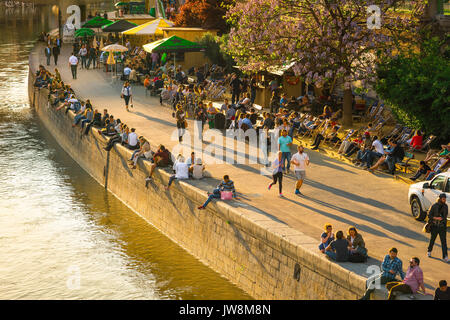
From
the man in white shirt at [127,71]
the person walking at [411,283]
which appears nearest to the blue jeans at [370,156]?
the person walking at [411,283]

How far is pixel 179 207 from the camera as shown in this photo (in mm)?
21766

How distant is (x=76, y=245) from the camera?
77.1 ft

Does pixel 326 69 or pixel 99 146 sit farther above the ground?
pixel 326 69

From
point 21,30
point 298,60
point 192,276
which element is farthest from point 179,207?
point 21,30

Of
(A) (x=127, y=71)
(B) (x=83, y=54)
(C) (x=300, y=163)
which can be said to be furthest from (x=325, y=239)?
(B) (x=83, y=54)

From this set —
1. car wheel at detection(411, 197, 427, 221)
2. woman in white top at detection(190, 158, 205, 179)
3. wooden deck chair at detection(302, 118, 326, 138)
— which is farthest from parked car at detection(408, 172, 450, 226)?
wooden deck chair at detection(302, 118, 326, 138)

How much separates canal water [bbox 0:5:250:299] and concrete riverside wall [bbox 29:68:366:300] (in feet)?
1.45

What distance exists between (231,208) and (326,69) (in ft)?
36.9

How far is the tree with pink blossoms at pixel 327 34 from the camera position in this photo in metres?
26.2

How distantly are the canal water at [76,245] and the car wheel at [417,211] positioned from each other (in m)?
4.68

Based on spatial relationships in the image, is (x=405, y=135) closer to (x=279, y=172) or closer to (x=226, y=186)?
(x=279, y=172)

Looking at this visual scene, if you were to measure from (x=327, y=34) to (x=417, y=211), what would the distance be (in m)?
10.2

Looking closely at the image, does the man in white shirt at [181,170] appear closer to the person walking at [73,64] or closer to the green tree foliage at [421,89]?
the green tree foliage at [421,89]
